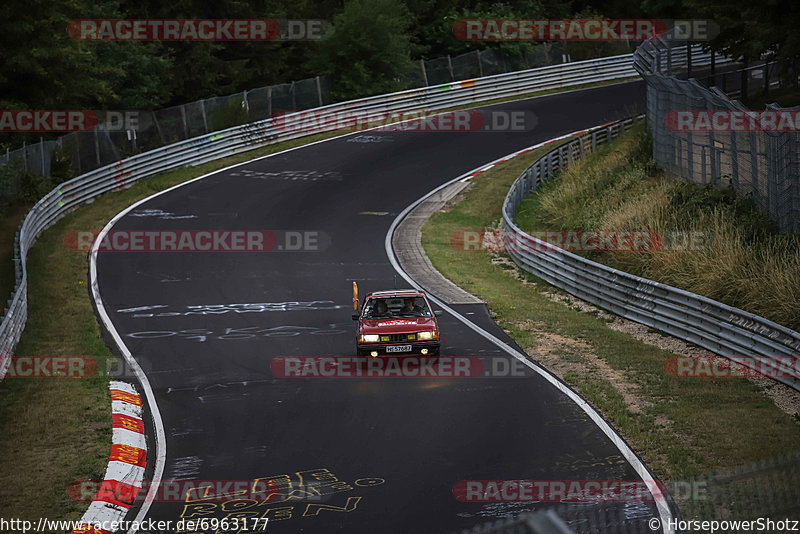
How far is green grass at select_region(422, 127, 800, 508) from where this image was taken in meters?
13.2

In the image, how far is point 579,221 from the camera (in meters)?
29.4

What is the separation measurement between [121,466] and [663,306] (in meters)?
11.8

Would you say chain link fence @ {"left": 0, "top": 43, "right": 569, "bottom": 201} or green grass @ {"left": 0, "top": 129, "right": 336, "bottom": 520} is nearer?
green grass @ {"left": 0, "top": 129, "right": 336, "bottom": 520}

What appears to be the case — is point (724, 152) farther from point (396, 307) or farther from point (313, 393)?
point (313, 393)

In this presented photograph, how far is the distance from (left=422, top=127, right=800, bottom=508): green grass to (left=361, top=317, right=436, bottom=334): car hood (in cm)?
236

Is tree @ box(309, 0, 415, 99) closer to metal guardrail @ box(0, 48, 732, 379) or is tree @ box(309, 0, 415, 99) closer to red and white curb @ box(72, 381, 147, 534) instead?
metal guardrail @ box(0, 48, 732, 379)

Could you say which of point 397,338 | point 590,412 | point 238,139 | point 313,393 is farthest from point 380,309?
point 238,139

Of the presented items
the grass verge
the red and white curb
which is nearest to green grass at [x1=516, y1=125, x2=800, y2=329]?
the red and white curb

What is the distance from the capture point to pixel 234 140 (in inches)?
1716

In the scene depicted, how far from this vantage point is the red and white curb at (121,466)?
1196cm

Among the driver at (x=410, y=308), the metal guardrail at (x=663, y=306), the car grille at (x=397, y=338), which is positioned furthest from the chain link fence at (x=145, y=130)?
the car grille at (x=397, y=338)

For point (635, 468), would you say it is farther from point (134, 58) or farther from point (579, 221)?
point (134, 58)

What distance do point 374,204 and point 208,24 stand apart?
2302 centimetres

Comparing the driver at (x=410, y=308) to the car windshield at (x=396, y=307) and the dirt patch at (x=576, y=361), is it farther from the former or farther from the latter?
the dirt patch at (x=576, y=361)
